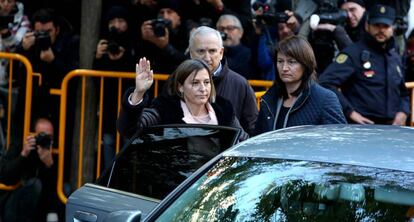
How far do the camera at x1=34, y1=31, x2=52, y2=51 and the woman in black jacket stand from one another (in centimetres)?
325

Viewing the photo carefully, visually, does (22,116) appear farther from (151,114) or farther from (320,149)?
(320,149)

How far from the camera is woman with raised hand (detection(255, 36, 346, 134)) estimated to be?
21.4ft

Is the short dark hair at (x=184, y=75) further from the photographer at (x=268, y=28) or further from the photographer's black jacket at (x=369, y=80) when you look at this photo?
the photographer at (x=268, y=28)

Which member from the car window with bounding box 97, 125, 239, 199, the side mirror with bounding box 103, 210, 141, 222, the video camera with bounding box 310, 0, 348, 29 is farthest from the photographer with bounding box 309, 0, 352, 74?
the side mirror with bounding box 103, 210, 141, 222

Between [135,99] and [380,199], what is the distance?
291cm

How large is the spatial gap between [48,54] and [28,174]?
3.95ft

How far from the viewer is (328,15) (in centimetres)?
922

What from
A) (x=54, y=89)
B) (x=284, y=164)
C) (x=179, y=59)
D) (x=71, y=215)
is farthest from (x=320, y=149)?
(x=54, y=89)

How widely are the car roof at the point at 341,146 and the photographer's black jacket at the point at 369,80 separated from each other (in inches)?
137

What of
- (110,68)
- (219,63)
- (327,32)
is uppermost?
(327,32)

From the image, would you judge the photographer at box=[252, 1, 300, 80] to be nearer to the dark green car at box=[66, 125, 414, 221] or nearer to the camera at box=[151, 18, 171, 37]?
the camera at box=[151, 18, 171, 37]

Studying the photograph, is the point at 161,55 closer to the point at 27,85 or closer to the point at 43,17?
the point at 27,85

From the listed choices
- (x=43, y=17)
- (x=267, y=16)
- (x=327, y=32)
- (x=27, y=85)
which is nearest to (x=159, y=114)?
(x=327, y=32)

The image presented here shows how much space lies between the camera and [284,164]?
453 centimetres
